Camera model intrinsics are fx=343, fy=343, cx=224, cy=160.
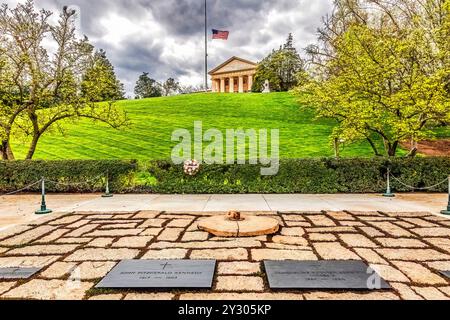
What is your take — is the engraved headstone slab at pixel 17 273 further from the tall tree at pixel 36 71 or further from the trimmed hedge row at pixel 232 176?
the tall tree at pixel 36 71

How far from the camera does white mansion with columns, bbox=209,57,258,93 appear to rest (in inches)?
2751

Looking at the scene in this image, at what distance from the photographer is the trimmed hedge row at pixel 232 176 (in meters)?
12.2

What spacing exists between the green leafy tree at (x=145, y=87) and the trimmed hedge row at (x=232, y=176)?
249 ft

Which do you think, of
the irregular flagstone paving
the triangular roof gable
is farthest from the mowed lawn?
the triangular roof gable

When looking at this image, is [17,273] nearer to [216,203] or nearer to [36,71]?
[216,203]

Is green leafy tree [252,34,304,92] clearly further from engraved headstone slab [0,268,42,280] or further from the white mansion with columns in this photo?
engraved headstone slab [0,268,42,280]

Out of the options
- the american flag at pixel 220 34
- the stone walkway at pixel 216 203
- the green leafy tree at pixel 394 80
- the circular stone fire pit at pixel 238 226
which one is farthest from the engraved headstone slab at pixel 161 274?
the american flag at pixel 220 34

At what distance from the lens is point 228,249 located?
5.48m

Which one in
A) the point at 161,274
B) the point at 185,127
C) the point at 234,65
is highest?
the point at 234,65

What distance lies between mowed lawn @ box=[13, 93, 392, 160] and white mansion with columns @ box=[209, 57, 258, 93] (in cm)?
2967

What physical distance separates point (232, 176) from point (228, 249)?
705 cm

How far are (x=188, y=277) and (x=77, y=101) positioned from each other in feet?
40.7

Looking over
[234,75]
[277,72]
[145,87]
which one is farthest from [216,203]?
[145,87]
